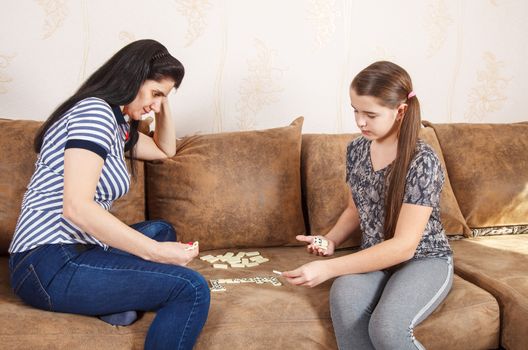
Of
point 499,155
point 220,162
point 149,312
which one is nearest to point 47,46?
point 220,162

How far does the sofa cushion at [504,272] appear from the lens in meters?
1.72

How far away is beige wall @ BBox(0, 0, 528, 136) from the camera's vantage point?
2.42 m

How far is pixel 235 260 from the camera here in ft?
6.87

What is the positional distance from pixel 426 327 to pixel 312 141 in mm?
1013

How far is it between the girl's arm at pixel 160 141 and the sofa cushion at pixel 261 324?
659mm

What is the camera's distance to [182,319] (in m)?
1.52

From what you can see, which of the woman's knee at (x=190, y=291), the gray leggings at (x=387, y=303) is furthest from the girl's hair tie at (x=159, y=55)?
the gray leggings at (x=387, y=303)

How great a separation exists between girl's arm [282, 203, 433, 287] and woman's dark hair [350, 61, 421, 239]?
0.05 metres

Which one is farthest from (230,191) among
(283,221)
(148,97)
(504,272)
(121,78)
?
(504,272)

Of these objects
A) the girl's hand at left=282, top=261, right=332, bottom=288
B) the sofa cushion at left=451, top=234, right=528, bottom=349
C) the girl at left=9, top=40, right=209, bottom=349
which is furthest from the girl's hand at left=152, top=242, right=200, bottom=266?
the sofa cushion at left=451, top=234, right=528, bottom=349

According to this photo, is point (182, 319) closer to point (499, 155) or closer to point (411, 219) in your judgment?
point (411, 219)

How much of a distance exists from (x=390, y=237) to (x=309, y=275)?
13.1 inches

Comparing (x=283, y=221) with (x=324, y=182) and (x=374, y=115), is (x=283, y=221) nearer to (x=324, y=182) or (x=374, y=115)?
(x=324, y=182)

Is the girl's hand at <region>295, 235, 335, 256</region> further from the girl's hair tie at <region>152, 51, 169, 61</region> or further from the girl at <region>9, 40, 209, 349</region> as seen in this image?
the girl's hair tie at <region>152, 51, 169, 61</region>
